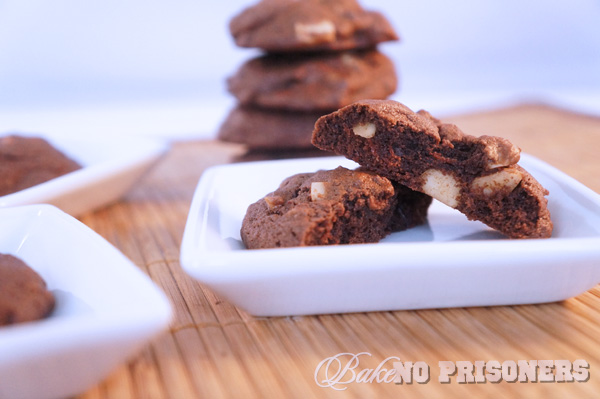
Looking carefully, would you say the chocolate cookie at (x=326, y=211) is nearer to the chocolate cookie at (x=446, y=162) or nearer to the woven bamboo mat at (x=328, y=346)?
the chocolate cookie at (x=446, y=162)

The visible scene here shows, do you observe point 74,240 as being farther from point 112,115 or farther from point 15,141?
point 112,115

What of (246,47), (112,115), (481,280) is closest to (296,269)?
(481,280)

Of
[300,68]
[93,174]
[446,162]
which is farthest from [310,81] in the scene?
[446,162]

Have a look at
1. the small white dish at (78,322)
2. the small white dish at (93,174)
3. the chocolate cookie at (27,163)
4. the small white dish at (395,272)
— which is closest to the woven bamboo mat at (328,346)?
the small white dish at (395,272)

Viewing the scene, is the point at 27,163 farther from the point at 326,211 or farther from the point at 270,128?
the point at 326,211

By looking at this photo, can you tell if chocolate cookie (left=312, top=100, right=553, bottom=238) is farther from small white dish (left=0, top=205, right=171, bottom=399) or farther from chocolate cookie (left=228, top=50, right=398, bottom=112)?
chocolate cookie (left=228, top=50, right=398, bottom=112)

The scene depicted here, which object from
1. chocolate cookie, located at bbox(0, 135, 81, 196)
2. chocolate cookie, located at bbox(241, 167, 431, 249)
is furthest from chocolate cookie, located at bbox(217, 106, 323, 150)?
chocolate cookie, located at bbox(241, 167, 431, 249)
